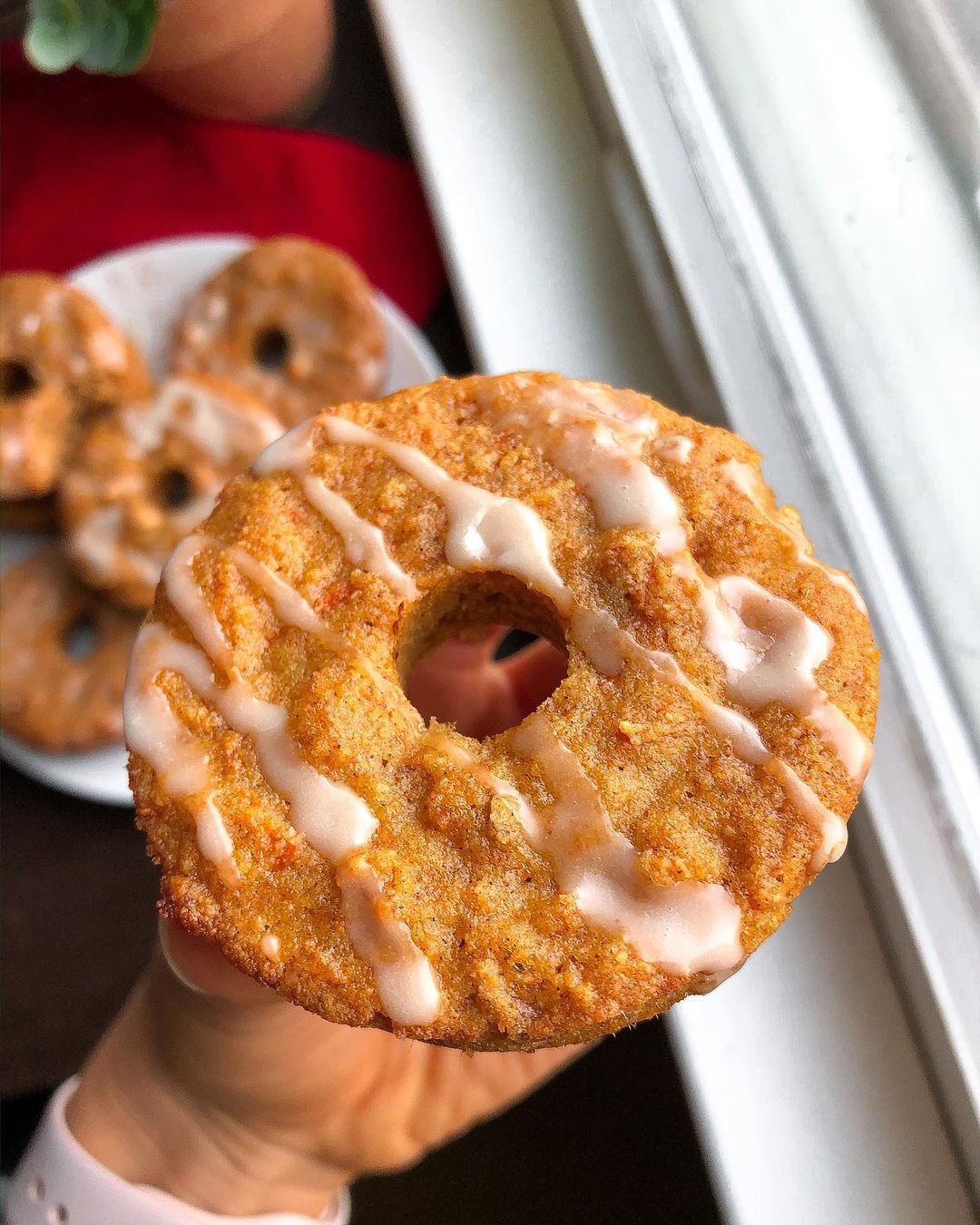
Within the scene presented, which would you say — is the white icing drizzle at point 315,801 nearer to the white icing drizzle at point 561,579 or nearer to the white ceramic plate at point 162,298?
the white icing drizzle at point 561,579

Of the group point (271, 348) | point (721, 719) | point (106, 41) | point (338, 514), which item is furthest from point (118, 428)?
point (721, 719)

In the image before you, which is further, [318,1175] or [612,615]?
[318,1175]

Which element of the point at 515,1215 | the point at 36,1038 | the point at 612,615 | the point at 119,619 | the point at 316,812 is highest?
the point at 612,615

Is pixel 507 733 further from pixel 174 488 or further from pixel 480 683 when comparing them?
pixel 174 488

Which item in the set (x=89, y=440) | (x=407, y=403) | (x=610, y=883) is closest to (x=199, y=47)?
(x=89, y=440)

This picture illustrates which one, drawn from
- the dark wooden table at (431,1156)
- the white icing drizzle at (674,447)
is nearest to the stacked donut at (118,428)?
the dark wooden table at (431,1156)

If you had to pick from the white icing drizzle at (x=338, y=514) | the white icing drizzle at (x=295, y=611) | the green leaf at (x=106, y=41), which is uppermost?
the green leaf at (x=106, y=41)

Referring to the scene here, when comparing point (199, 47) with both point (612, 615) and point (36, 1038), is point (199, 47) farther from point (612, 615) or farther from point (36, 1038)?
point (36, 1038)
